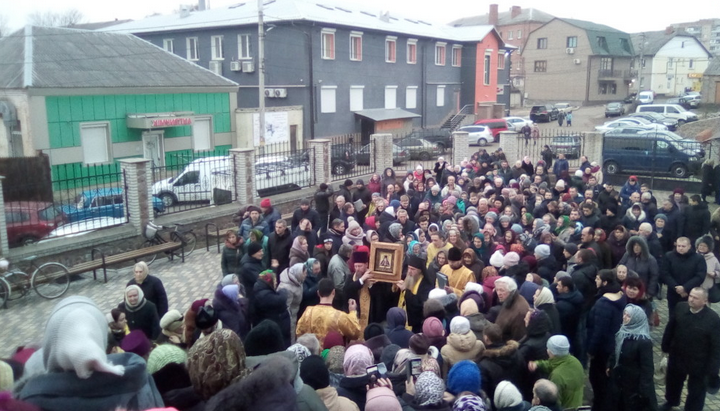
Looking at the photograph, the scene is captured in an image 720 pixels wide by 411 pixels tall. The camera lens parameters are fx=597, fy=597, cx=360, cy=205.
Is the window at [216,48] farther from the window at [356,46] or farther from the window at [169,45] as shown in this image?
the window at [356,46]

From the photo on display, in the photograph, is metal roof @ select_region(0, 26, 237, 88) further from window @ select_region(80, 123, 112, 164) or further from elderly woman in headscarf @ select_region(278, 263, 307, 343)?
elderly woman in headscarf @ select_region(278, 263, 307, 343)

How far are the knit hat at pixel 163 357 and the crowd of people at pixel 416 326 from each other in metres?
0.01

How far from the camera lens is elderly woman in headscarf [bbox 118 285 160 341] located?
6.21 m

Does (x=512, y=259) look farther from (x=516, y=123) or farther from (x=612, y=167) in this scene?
(x=516, y=123)

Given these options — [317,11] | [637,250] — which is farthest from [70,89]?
[637,250]

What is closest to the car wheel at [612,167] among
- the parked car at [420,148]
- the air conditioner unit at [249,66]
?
the parked car at [420,148]

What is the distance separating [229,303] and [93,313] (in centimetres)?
325

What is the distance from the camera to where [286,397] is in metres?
3.03

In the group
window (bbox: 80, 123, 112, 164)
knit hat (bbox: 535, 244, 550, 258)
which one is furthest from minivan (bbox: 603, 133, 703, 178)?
window (bbox: 80, 123, 112, 164)

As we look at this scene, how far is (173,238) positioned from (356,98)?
85.5ft

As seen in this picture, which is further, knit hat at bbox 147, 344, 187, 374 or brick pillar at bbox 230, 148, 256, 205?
brick pillar at bbox 230, 148, 256, 205

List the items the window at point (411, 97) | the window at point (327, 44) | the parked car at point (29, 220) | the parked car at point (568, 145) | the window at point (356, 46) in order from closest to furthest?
1. the parked car at point (29, 220)
2. the parked car at point (568, 145)
3. the window at point (327, 44)
4. the window at point (356, 46)
5. the window at point (411, 97)

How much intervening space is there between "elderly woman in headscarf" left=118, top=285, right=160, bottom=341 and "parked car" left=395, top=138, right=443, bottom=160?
21.0 metres

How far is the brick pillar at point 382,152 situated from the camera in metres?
18.2
